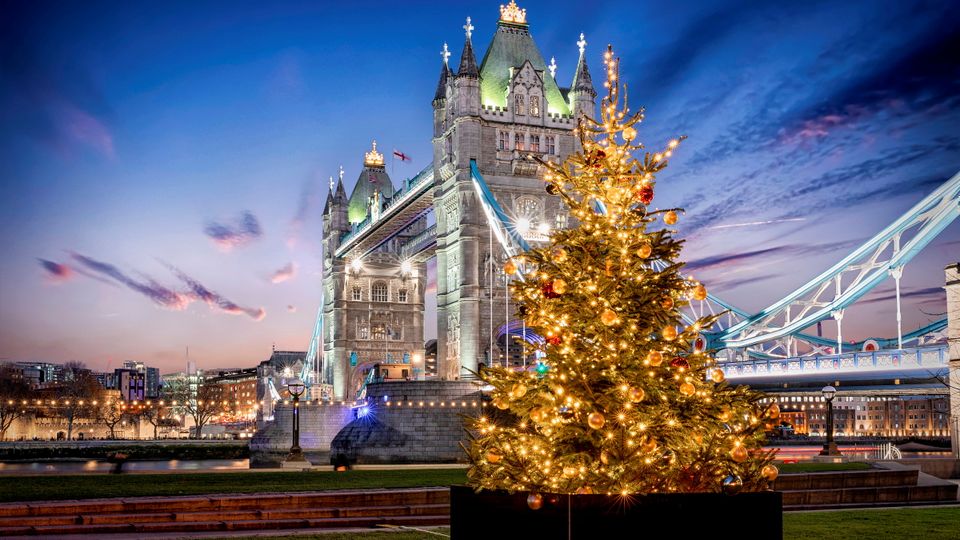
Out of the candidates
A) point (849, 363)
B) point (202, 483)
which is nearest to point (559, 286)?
point (202, 483)

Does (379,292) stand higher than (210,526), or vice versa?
(379,292)

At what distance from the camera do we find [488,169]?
56.9 m

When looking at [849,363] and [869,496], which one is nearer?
[869,496]

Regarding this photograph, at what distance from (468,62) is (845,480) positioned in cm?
4047

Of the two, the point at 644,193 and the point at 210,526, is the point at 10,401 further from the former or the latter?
the point at 644,193

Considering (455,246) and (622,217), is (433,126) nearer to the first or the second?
(455,246)

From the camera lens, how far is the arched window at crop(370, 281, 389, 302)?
90.9 m

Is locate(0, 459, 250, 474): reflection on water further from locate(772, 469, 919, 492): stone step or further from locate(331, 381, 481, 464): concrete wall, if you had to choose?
locate(772, 469, 919, 492): stone step

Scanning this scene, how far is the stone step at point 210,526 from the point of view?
14484 millimetres

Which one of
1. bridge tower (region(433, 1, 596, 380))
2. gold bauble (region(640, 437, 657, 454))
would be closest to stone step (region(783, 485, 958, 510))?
gold bauble (region(640, 437, 657, 454))

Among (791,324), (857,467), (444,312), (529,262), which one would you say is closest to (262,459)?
(444,312)

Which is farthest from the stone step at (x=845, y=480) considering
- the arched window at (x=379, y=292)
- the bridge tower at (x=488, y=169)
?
the arched window at (x=379, y=292)

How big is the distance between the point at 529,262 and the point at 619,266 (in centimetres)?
130

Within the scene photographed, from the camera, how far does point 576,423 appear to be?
890cm
